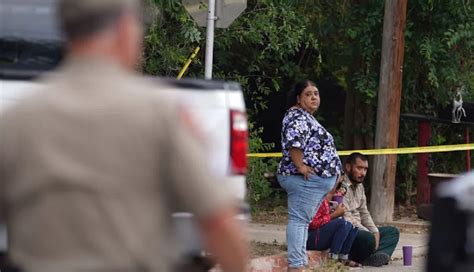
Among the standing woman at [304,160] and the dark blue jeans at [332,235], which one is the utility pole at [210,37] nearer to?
the standing woman at [304,160]

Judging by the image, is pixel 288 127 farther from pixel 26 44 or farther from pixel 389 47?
pixel 389 47

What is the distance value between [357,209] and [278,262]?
97 centimetres

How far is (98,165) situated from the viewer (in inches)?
114

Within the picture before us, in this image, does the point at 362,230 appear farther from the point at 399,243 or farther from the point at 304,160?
the point at 399,243

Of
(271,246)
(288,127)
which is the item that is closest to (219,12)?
(288,127)

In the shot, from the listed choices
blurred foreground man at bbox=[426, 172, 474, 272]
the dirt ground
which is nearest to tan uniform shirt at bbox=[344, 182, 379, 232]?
the dirt ground

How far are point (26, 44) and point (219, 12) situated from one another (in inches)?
150

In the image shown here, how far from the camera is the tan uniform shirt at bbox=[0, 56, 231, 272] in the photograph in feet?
9.43

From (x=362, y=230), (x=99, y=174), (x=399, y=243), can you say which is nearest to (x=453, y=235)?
(x=99, y=174)

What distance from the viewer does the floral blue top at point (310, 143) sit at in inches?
367

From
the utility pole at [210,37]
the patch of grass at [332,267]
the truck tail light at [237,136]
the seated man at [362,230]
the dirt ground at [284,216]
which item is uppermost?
the utility pole at [210,37]

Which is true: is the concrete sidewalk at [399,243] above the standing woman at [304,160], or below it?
below

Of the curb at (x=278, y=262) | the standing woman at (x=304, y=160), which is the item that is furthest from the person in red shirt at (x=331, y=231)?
the standing woman at (x=304, y=160)

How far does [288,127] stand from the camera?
9.38 m
